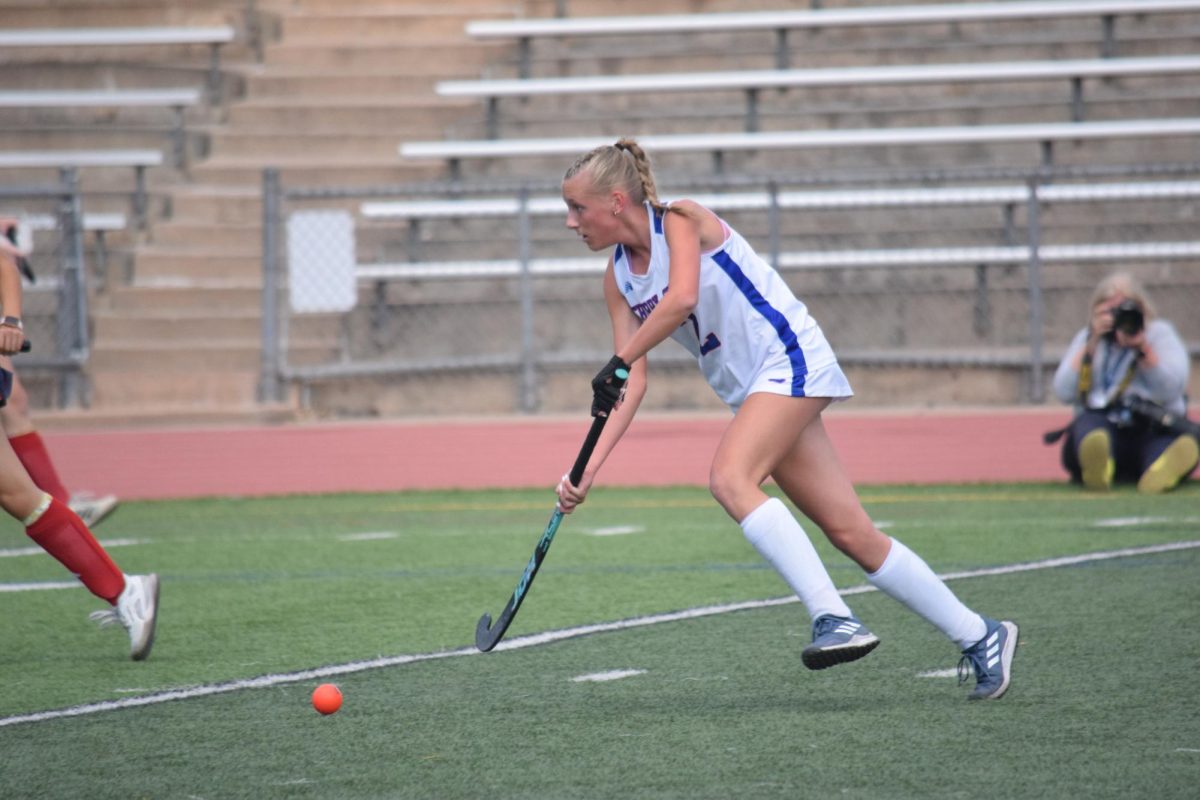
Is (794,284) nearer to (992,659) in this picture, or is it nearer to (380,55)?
(380,55)

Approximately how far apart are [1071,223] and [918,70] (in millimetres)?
2130

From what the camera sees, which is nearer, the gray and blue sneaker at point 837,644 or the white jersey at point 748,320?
the gray and blue sneaker at point 837,644

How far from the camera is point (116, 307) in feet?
49.9

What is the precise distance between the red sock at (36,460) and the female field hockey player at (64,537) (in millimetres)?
2640

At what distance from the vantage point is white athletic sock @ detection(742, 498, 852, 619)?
14.8 feet

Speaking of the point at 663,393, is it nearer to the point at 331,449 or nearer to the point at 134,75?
the point at 331,449

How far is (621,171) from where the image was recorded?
4.61 m

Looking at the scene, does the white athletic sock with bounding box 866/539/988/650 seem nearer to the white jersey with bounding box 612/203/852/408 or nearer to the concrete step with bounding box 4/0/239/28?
the white jersey with bounding box 612/203/852/408

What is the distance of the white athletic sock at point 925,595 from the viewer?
465 centimetres

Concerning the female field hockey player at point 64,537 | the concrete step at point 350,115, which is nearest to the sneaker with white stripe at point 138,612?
the female field hockey player at point 64,537

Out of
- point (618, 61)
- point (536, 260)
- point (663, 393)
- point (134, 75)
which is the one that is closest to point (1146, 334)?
point (663, 393)

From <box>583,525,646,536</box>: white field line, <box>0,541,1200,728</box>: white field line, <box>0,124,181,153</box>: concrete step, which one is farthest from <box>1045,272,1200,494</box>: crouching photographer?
<box>0,124,181,153</box>: concrete step

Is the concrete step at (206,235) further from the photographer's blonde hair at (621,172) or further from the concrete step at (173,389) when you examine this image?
the photographer's blonde hair at (621,172)

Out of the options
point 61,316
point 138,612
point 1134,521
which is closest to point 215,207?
point 61,316
